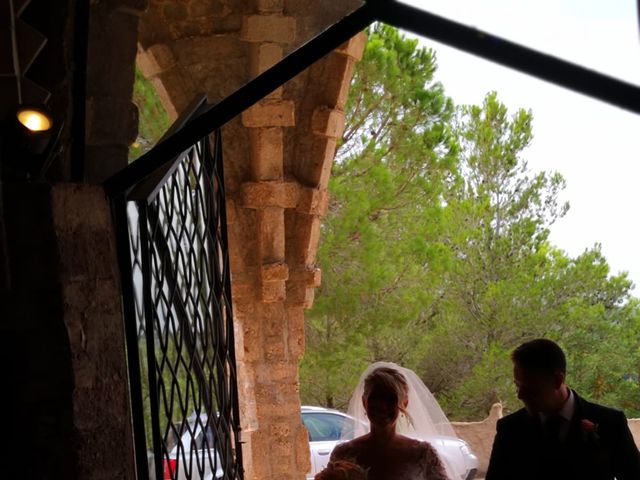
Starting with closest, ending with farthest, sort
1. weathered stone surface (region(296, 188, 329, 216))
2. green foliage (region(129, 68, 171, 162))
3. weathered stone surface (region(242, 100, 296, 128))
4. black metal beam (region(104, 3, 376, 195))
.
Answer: black metal beam (region(104, 3, 376, 195)), weathered stone surface (region(242, 100, 296, 128)), weathered stone surface (region(296, 188, 329, 216)), green foliage (region(129, 68, 171, 162))

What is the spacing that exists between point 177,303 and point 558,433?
3.91 ft

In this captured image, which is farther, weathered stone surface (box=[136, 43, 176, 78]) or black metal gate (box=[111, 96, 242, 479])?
weathered stone surface (box=[136, 43, 176, 78])

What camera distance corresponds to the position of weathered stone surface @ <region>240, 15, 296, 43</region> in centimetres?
705

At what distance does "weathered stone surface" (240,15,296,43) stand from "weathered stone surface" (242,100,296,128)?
546 mm

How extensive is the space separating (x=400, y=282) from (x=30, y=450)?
14.1 m

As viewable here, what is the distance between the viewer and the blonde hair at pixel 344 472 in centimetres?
331

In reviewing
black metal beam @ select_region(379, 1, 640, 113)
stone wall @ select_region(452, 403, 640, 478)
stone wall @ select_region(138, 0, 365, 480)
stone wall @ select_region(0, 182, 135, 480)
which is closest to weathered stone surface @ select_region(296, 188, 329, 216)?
stone wall @ select_region(138, 0, 365, 480)

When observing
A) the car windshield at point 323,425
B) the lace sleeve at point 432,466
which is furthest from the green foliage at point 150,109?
the lace sleeve at point 432,466

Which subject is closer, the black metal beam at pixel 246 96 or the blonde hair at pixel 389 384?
the black metal beam at pixel 246 96

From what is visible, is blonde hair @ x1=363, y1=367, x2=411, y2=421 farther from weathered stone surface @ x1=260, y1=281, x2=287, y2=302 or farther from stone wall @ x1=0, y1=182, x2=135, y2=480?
weathered stone surface @ x1=260, y1=281, x2=287, y2=302

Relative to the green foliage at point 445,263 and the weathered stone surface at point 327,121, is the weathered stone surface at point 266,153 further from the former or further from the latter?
the green foliage at point 445,263

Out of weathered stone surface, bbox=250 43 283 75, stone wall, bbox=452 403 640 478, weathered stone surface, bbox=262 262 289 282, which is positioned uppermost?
weathered stone surface, bbox=250 43 283 75

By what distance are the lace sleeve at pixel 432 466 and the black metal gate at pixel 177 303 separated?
0.68 meters

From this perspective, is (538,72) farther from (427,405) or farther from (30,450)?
(427,405)
